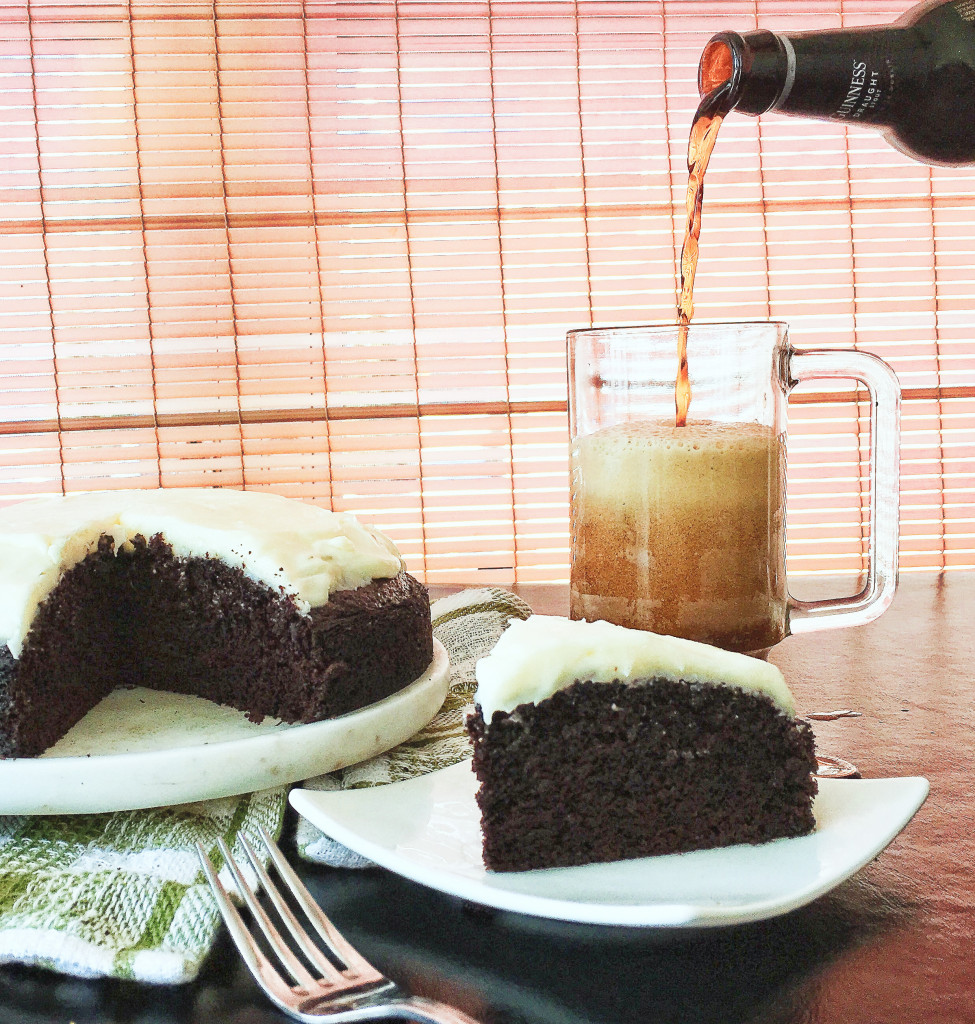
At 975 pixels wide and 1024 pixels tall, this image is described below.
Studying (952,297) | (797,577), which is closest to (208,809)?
(797,577)

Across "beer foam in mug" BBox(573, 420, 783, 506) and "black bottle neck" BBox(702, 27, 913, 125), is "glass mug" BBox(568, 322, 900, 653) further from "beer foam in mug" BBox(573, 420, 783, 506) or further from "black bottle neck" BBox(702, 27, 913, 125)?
"black bottle neck" BBox(702, 27, 913, 125)

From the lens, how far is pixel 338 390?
120 inches

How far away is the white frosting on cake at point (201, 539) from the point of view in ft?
3.75

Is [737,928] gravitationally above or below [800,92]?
below

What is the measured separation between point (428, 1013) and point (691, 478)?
2.12 ft

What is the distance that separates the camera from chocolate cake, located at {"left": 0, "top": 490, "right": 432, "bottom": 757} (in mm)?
1109

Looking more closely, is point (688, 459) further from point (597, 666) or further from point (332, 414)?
point (332, 414)

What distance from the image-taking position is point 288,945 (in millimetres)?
666

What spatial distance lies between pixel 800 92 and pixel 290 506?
86cm

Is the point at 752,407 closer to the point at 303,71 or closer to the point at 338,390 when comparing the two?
the point at 338,390

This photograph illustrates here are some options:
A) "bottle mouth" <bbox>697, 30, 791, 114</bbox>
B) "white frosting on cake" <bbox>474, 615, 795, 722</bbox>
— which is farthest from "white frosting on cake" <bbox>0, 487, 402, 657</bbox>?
"bottle mouth" <bbox>697, 30, 791, 114</bbox>

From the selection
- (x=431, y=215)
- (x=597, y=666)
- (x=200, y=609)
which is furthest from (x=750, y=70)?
(x=431, y=215)

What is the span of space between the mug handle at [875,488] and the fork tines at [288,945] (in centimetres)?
69

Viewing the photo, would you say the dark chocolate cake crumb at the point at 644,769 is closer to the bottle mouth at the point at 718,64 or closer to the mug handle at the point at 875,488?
the mug handle at the point at 875,488
